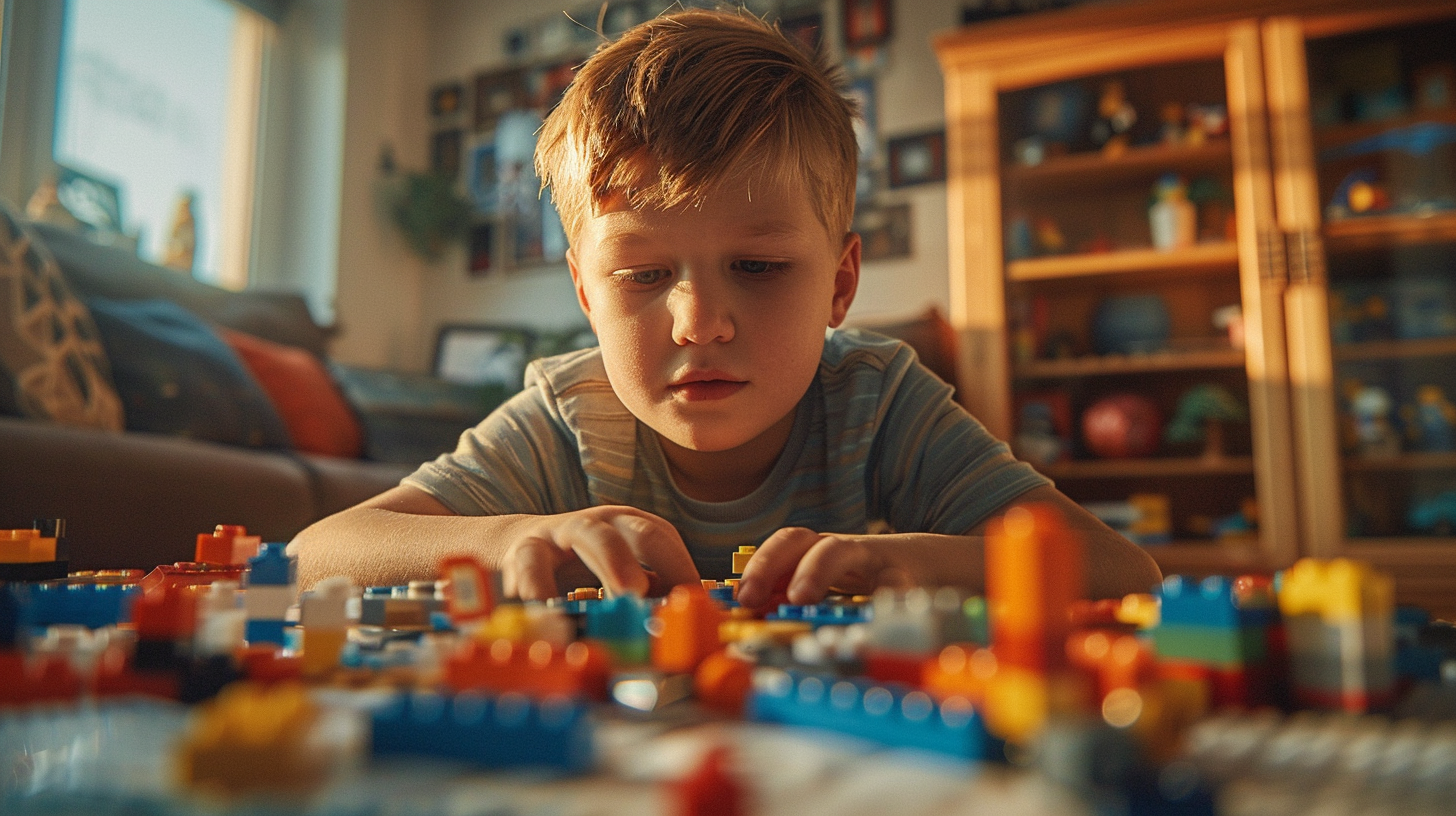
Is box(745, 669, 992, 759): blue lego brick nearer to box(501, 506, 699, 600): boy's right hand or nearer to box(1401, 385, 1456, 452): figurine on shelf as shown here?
box(501, 506, 699, 600): boy's right hand

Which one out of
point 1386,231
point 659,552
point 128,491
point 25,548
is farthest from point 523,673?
point 1386,231

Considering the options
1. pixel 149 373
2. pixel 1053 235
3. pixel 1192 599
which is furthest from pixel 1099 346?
pixel 1192 599

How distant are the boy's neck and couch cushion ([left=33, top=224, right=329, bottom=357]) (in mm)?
1732

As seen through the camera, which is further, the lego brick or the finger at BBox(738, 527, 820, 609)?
the finger at BBox(738, 527, 820, 609)

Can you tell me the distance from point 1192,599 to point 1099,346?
2.53m

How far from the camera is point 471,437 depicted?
1045 millimetres

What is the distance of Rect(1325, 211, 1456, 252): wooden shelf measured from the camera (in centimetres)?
244

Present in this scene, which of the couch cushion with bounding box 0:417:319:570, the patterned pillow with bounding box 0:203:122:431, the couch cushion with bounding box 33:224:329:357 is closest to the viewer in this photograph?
the couch cushion with bounding box 0:417:319:570

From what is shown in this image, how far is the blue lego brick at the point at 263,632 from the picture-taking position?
16.2 inches

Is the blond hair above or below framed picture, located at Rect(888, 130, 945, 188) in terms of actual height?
below

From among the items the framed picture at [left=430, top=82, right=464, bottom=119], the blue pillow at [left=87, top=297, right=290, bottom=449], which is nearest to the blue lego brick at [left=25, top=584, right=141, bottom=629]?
the blue pillow at [left=87, top=297, right=290, bottom=449]

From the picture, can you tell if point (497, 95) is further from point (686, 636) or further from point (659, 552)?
point (686, 636)

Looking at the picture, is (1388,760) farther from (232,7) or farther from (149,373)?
(232,7)

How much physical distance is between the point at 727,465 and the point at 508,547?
40cm
